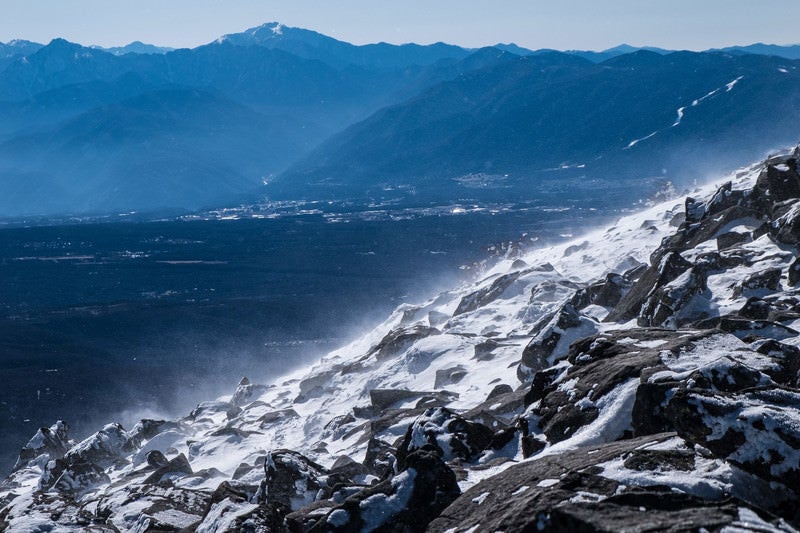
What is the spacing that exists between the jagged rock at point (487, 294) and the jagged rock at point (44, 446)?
3395cm

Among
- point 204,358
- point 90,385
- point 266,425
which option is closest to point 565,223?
point 204,358

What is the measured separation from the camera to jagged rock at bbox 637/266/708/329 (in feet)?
99.2

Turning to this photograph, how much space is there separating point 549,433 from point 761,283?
18.2 m

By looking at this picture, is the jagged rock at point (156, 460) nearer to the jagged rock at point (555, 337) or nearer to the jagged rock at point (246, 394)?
the jagged rock at point (246, 394)

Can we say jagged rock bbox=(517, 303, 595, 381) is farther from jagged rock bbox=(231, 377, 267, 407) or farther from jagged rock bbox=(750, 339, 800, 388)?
jagged rock bbox=(231, 377, 267, 407)

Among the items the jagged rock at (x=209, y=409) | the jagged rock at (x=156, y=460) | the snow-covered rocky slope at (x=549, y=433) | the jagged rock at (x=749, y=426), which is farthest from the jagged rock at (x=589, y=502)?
the jagged rock at (x=209, y=409)

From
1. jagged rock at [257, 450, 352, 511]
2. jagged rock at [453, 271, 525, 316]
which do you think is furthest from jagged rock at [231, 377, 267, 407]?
jagged rock at [257, 450, 352, 511]

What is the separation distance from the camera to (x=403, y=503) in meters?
15.4

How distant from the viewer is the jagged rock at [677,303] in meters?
30.2

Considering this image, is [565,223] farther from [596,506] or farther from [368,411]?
[596,506]

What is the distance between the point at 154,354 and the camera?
3711 inches

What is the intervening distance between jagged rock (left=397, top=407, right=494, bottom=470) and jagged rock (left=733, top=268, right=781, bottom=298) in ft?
55.1

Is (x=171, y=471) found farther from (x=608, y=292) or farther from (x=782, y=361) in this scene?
(x=782, y=361)

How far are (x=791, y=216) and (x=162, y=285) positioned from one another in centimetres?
12635
